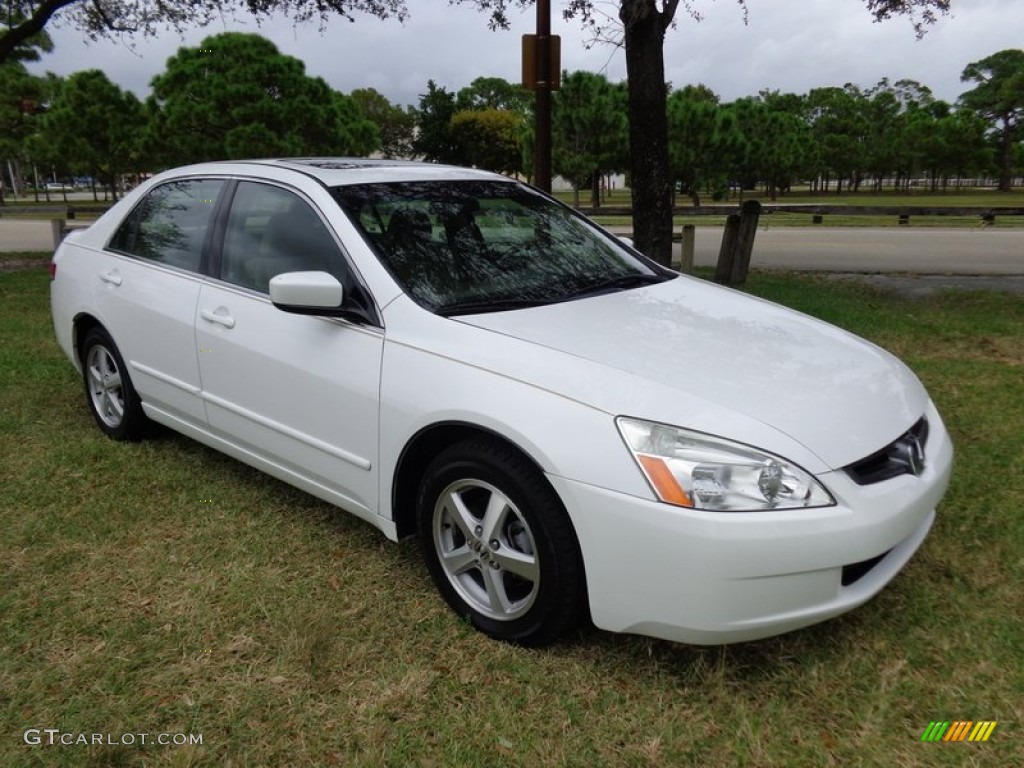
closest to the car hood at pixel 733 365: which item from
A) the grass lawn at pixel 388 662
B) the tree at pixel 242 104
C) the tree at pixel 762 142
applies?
the grass lawn at pixel 388 662

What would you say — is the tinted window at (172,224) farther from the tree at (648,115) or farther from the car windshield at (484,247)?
the tree at (648,115)

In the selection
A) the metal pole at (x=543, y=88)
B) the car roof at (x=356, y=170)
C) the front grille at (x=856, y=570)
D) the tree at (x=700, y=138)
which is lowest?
the front grille at (x=856, y=570)

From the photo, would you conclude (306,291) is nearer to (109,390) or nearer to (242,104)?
(109,390)

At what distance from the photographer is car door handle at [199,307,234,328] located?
137 inches

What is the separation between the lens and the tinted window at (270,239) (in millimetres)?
3295

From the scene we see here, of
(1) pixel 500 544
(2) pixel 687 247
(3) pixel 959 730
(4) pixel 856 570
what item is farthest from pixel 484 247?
(2) pixel 687 247

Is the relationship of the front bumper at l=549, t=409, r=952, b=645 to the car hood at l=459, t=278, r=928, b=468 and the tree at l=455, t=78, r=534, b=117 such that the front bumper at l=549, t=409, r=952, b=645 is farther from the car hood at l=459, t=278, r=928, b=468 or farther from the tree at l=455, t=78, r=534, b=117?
the tree at l=455, t=78, r=534, b=117

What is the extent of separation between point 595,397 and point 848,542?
2.66 feet

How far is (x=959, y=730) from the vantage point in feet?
7.55

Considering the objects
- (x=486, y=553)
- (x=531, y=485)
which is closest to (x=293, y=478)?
(x=486, y=553)

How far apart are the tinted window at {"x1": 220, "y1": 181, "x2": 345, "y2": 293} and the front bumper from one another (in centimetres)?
149

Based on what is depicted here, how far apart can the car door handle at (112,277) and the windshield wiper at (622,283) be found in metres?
2.48

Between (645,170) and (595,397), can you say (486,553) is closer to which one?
(595,397)

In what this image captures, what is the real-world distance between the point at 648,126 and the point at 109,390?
500 cm
